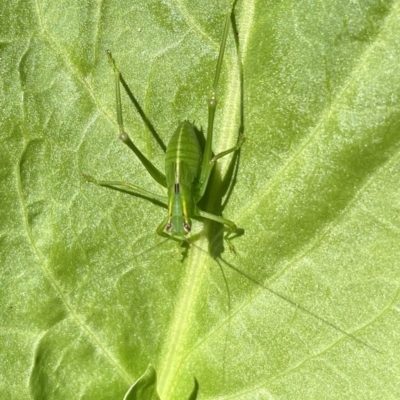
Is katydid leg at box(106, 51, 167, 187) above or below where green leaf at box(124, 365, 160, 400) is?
above

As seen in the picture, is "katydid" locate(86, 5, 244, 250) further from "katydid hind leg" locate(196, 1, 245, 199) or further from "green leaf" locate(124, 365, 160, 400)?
"green leaf" locate(124, 365, 160, 400)

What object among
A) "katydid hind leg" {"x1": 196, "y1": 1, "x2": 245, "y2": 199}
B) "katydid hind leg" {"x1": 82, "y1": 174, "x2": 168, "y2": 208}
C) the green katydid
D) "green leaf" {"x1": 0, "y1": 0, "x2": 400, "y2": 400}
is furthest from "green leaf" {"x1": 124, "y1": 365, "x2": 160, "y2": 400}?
"katydid hind leg" {"x1": 196, "y1": 1, "x2": 245, "y2": 199}

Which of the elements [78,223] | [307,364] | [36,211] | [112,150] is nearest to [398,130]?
[307,364]

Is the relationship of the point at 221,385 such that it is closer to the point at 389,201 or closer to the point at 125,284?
the point at 125,284

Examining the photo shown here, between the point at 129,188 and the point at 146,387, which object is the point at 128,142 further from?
the point at 146,387

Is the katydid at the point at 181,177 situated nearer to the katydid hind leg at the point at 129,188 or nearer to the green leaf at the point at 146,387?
the katydid hind leg at the point at 129,188

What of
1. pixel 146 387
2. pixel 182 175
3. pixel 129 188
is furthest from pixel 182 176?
pixel 146 387
